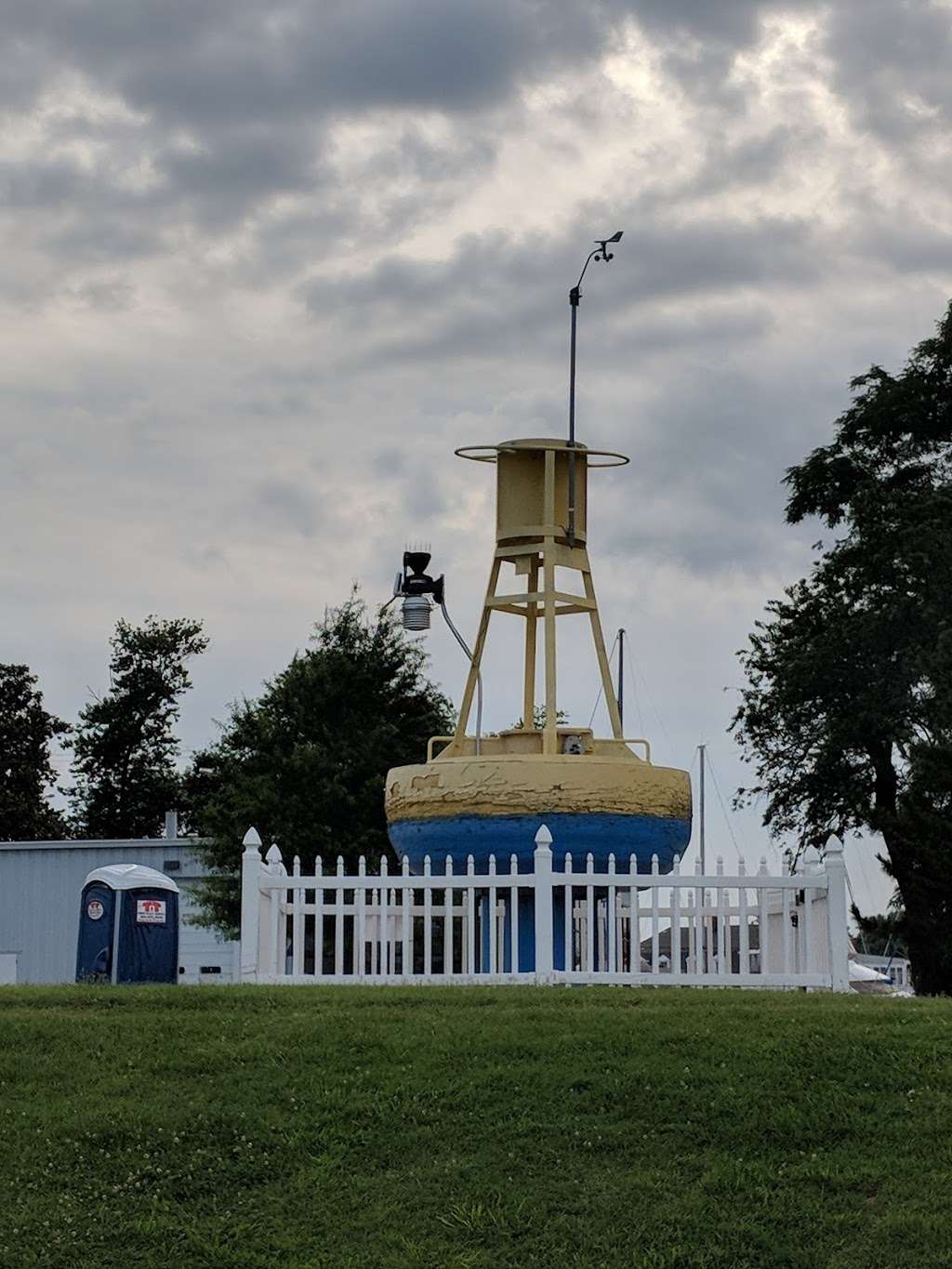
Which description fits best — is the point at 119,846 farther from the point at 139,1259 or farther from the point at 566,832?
the point at 139,1259

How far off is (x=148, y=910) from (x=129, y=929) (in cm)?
25

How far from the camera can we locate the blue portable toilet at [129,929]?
60.3ft

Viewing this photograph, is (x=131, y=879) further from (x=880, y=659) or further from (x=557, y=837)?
(x=880, y=659)

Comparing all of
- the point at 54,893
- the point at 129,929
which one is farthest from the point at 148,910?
the point at 54,893

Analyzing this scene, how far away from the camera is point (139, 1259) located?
35.4 ft

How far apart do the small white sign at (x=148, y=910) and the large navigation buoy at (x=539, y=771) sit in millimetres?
2420

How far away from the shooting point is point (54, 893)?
4594cm

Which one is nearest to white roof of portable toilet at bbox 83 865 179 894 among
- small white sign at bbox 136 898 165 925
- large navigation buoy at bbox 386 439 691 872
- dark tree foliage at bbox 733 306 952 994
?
small white sign at bbox 136 898 165 925

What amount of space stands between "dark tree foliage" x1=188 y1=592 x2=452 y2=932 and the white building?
3.84m

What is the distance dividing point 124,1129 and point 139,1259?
4.68 feet

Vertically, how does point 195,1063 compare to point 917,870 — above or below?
below

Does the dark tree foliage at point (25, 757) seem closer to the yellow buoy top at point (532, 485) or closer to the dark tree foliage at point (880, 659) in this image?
the dark tree foliage at point (880, 659)

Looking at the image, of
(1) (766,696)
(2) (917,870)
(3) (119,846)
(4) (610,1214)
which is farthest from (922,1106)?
(3) (119,846)

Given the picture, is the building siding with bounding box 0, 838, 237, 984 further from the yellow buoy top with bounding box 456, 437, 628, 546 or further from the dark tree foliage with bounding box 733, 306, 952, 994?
the yellow buoy top with bounding box 456, 437, 628, 546
